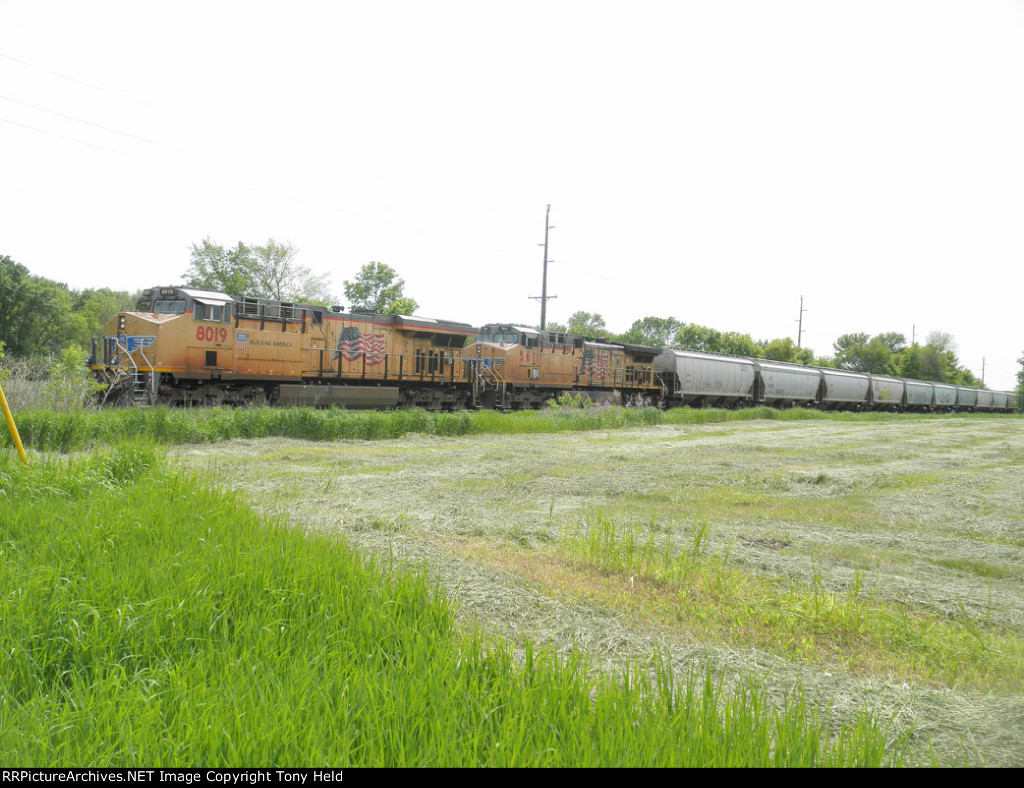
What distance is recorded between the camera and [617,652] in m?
3.50

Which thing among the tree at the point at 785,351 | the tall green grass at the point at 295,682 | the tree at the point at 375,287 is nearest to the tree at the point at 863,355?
the tree at the point at 785,351

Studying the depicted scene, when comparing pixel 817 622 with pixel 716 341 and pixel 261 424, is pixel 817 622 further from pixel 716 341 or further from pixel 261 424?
pixel 716 341

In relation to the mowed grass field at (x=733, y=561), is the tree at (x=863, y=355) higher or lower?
higher

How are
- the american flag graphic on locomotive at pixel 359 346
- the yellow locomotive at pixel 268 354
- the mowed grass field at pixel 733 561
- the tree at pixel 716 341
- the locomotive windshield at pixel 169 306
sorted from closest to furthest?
the mowed grass field at pixel 733 561, the yellow locomotive at pixel 268 354, the locomotive windshield at pixel 169 306, the american flag graphic on locomotive at pixel 359 346, the tree at pixel 716 341

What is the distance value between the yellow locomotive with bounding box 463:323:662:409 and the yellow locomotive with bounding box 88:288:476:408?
1168 millimetres

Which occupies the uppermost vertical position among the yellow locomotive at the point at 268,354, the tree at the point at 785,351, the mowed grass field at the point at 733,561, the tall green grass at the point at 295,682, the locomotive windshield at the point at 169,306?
the tree at the point at 785,351

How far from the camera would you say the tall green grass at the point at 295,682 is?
207 centimetres

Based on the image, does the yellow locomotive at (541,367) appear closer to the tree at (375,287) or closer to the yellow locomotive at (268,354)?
the yellow locomotive at (268,354)

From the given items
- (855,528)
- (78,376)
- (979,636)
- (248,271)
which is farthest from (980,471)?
(248,271)

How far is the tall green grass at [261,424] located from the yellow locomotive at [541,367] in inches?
179

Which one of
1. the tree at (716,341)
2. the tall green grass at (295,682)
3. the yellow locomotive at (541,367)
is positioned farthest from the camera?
the tree at (716,341)

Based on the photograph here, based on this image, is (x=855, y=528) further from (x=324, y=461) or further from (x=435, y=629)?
(x=324, y=461)
